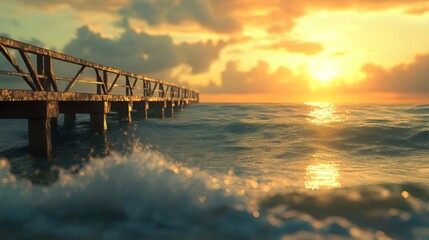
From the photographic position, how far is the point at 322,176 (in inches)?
346

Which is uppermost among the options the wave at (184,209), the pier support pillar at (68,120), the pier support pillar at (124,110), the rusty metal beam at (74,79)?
the rusty metal beam at (74,79)

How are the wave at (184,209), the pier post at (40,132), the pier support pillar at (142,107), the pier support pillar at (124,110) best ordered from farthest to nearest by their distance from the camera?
the pier support pillar at (142,107)
the pier support pillar at (124,110)
the pier post at (40,132)
the wave at (184,209)

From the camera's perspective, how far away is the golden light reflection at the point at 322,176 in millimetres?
7686

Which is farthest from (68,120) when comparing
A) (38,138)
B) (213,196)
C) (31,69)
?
(213,196)

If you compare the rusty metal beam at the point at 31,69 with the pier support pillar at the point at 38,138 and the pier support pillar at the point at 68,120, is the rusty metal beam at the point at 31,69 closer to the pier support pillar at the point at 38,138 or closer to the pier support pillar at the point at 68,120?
the pier support pillar at the point at 38,138

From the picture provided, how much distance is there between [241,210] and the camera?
6133 mm

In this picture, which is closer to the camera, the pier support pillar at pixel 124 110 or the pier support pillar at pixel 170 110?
the pier support pillar at pixel 124 110

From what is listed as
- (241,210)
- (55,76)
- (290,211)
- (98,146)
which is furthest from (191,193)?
(98,146)

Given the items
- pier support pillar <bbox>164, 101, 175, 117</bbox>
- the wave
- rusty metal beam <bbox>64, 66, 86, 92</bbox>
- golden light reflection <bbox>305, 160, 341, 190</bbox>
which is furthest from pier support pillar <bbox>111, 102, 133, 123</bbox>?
the wave

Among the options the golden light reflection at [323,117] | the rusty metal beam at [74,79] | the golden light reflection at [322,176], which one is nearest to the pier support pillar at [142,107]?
the golden light reflection at [323,117]

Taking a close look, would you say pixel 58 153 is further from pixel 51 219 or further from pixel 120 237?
pixel 120 237

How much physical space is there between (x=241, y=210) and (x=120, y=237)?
1.94 meters

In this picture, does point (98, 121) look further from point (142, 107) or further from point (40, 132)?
point (142, 107)

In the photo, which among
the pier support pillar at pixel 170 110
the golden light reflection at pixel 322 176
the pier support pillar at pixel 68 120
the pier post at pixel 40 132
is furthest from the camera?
the pier support pillar at pixel 170 110
